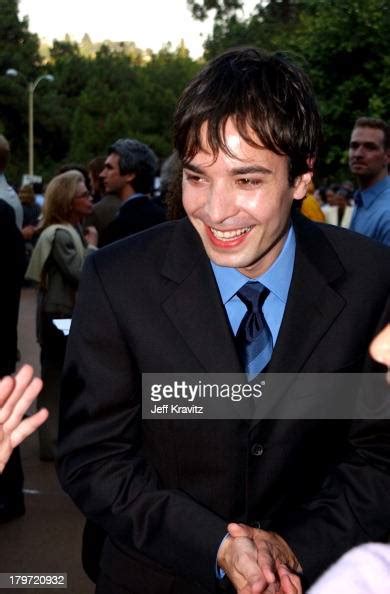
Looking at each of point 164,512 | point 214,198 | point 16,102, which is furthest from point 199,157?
point 16,102

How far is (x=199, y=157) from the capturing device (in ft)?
7.25

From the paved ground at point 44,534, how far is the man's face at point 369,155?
3.06 meters

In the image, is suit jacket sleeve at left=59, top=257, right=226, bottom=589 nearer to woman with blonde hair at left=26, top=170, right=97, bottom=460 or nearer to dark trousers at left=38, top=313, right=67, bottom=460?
woman with blonde hair at left=26, top=170, right=97, bottom=460

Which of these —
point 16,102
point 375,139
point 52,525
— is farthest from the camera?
point 16,102

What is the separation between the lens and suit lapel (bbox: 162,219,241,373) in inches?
86.9

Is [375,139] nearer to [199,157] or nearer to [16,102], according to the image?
[199,157]

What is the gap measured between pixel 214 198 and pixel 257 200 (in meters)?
0.11

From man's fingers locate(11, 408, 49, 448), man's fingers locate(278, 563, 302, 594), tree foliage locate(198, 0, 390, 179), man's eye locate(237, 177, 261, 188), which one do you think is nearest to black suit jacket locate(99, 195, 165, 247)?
man's eye locate(237, 177, 261, 188)

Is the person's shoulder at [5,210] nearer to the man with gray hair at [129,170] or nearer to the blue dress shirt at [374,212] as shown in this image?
the man with gray hair at [129,170]

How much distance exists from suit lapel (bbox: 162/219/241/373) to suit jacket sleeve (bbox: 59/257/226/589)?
153mm

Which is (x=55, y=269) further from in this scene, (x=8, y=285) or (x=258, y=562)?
(x=258, y=562)

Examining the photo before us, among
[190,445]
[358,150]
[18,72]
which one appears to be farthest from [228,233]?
[18,72]

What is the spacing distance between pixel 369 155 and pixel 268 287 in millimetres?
4633

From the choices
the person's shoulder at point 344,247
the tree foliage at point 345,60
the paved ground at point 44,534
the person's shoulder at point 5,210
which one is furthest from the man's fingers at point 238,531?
the tree foliage at point 345,60
